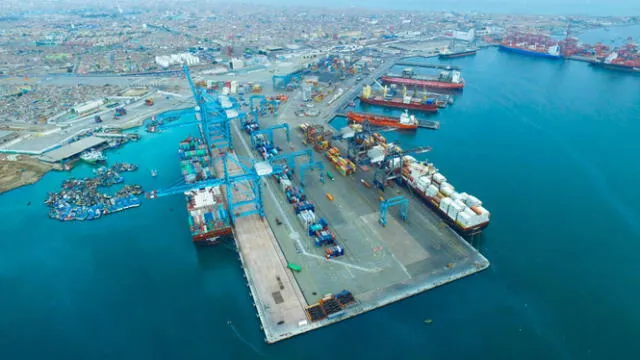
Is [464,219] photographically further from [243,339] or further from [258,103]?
[258,103]

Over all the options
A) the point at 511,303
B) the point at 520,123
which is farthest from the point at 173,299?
the point at 520,123

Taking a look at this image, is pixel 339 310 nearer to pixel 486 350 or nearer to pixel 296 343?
pixel 296 343

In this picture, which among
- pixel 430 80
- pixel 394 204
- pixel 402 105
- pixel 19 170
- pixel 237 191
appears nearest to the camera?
pixel 394 204

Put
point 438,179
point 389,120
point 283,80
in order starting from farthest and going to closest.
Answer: point 283,80 → point 389,120 → point 438,179

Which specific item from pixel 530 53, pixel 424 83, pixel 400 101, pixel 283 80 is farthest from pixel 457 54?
pixel 283 80

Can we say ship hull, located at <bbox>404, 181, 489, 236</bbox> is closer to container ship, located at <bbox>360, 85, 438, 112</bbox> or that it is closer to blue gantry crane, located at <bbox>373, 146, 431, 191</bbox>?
blue gantry crane, located at <bbox>373, 146, 431, 191</bbox>

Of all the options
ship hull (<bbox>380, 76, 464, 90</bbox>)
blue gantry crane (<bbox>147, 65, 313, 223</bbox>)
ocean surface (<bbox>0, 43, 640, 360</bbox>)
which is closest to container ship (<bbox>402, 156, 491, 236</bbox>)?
ocean surface (<bbox>0, 43, 640, 360</bbox>)
